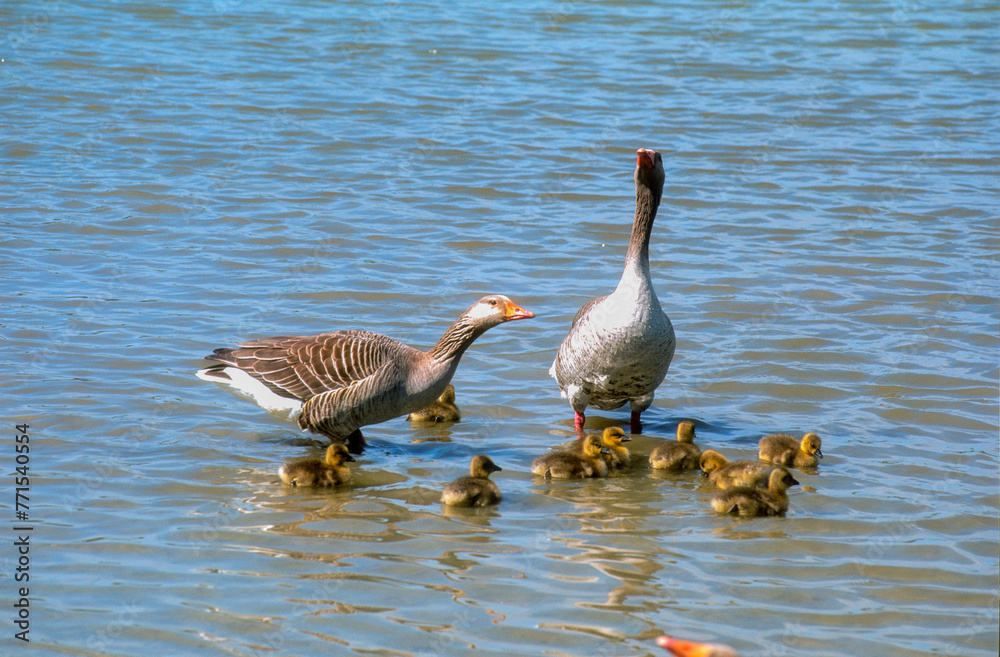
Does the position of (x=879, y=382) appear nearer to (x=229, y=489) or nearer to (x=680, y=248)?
(x=680, y=248)

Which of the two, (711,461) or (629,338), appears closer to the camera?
(711,461)

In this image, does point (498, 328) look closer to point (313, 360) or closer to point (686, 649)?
point (313, 360)

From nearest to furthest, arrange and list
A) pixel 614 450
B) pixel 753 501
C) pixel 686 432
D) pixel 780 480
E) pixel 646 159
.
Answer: pixel 753 501 → pixel 780 480 → pixel 614 450 → pixel 686 432 → pixel 646 159

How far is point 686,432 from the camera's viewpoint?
7.93 m

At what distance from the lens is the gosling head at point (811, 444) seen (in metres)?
7.40

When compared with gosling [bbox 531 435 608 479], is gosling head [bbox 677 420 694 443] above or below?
above

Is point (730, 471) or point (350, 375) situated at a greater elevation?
point (350, 375)

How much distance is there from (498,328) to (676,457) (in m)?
3.45

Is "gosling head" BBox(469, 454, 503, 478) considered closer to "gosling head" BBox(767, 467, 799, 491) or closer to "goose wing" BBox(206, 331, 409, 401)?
"goose wing" BBox(206, 331, 409, 401)

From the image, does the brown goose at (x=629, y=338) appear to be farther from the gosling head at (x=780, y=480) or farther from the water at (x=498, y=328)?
the gosling head at (x=780, y=480)

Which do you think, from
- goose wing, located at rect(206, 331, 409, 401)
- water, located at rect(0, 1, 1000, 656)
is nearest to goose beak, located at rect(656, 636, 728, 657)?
water, located at rect(0, 1, 1000, 656)

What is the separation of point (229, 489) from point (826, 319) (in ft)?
19.0

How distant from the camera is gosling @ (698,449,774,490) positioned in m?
6.95

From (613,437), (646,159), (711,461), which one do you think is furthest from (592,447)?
(646,159)
